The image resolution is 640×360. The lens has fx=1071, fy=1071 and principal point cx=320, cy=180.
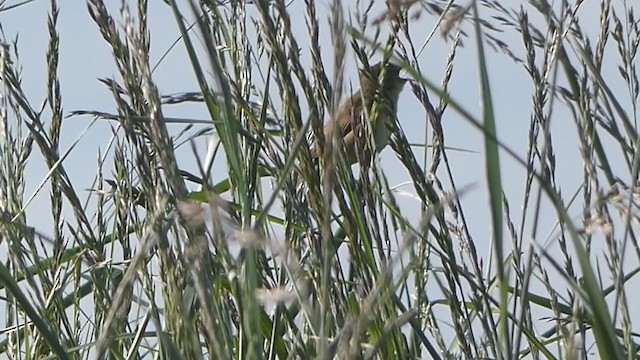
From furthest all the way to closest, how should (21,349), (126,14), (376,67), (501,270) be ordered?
(21,349) → (376,67) → (126,14) → (501,270)

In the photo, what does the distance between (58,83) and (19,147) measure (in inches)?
4.3

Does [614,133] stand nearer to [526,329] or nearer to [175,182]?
[526,329]

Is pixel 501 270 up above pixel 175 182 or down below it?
below

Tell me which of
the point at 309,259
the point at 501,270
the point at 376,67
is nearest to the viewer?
the point at 501,270

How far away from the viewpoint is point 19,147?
1.55 m

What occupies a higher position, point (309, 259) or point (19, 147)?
point (19, 147)

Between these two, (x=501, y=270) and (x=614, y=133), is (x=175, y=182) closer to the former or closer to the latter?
(x=501, y=270)

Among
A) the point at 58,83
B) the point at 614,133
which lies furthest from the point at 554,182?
the point at 58,83

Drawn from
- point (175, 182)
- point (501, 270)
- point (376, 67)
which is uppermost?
point (376, 67)

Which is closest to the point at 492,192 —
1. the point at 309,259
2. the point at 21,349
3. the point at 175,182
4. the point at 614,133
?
the point at 175,182

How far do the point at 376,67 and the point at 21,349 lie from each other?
0.64 m

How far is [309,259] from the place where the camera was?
1.19 meters

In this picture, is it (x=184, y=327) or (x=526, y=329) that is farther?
(x=526, y=329)

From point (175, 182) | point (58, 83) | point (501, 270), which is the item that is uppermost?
point (58, 83)
